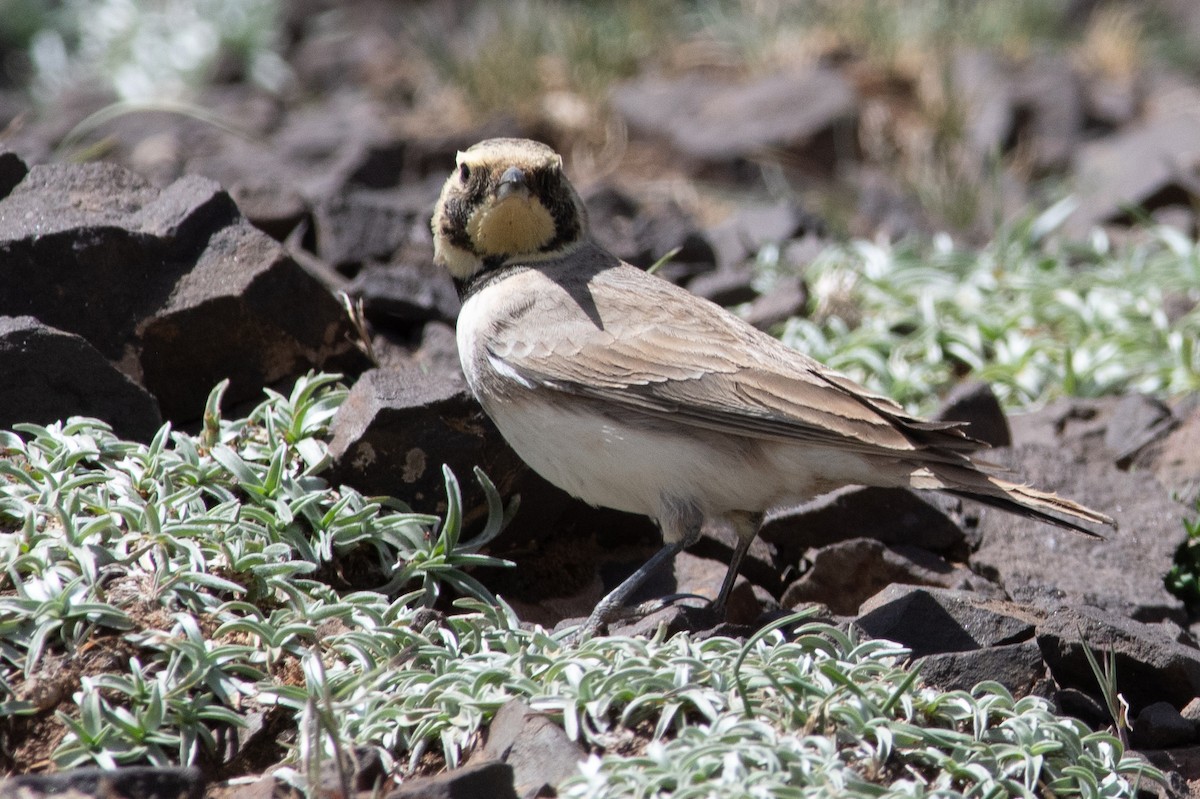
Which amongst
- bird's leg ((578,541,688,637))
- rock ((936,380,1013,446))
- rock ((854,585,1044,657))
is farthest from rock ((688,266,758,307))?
rock ((854,585,1044,657))

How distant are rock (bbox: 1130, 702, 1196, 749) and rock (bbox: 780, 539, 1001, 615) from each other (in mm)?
892

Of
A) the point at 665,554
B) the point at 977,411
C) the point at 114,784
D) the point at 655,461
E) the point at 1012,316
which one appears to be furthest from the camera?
the point at 1012,316

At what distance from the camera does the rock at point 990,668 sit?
413cm

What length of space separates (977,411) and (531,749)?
3.10 metres

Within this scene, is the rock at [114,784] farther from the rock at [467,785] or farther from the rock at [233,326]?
the rock at [233,326]

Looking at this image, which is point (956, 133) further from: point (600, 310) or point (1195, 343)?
point (600, 310)

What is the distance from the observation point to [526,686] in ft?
12.3

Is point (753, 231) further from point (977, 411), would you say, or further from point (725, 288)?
point (977, 411)

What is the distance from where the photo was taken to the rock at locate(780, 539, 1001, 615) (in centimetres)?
514

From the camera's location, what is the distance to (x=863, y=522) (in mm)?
5461

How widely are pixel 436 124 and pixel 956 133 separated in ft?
12.8

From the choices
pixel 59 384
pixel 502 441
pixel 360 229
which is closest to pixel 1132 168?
pixel 360 229

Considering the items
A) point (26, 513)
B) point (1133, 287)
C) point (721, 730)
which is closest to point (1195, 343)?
point (1133, 287)

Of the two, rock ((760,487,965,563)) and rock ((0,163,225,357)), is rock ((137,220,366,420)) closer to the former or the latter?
rock ((0,163,225,357))
